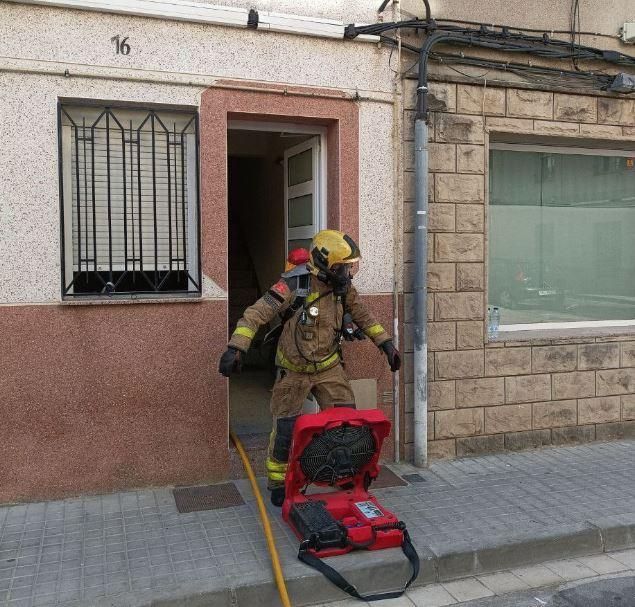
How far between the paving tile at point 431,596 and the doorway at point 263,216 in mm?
2141

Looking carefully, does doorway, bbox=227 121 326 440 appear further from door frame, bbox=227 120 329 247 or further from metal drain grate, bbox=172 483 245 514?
metal drain grate, bbox=172 483 245 514

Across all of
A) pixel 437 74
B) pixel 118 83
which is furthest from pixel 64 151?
pixel 437 74

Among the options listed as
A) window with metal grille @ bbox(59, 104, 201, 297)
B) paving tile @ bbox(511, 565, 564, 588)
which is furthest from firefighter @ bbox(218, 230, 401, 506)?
paving tile @ bbox(511, 565, 564, 588)

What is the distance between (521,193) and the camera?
710 cm

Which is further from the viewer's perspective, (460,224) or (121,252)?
(460,224)

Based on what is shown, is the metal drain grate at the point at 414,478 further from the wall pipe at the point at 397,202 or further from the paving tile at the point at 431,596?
the paving tile at the point at 431,596

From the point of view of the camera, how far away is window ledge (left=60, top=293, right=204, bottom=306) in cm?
529

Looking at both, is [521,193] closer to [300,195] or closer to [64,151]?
[300,195]

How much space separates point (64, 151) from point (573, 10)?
16.0 ft

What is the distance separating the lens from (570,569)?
462 centimetres

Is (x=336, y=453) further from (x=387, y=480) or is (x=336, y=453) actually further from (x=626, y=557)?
(x=626, y=557)

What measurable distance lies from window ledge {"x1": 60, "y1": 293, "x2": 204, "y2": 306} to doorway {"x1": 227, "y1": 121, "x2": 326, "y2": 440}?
0.71m

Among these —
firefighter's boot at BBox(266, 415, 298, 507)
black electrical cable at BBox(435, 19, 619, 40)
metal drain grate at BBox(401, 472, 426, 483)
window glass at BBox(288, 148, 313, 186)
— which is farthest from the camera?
window glass at BBox(288, 148, 313, 186)

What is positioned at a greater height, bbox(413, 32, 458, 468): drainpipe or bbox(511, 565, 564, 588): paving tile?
bbox(413, 32, 458, 468): drainpipe
